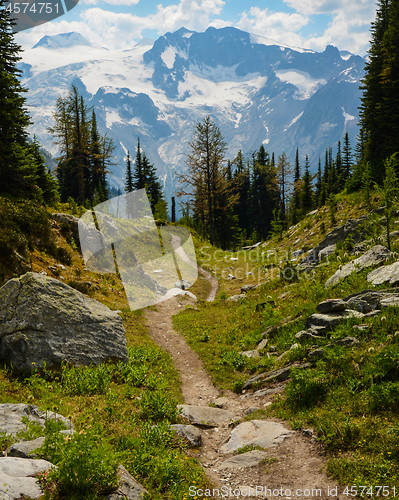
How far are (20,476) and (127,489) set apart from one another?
1.44m

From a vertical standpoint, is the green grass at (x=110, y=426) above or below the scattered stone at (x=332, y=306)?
below

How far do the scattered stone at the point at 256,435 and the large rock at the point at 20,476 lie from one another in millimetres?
3797

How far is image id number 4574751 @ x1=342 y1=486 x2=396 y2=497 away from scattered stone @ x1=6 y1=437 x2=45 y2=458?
4.68 m

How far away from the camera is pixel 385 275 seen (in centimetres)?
1059

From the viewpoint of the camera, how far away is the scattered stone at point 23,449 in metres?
4.52

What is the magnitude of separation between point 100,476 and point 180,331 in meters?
11.8

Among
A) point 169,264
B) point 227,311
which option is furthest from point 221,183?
point 227,311

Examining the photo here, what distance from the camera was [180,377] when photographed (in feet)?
35.4

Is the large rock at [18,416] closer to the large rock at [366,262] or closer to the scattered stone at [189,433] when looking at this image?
the scattered stone at [189,433]

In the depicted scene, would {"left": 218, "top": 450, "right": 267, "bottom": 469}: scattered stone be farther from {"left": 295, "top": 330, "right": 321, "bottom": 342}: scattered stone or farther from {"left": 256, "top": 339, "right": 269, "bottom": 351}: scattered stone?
{"left": 256, "top": 339, "right": 269, "bottom": 351}: scattered stone

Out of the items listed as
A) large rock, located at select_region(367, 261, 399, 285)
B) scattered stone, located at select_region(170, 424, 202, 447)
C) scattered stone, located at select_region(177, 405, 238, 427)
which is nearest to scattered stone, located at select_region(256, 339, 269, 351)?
scattered stone, located at select_region(177, 405, 238, 427)
